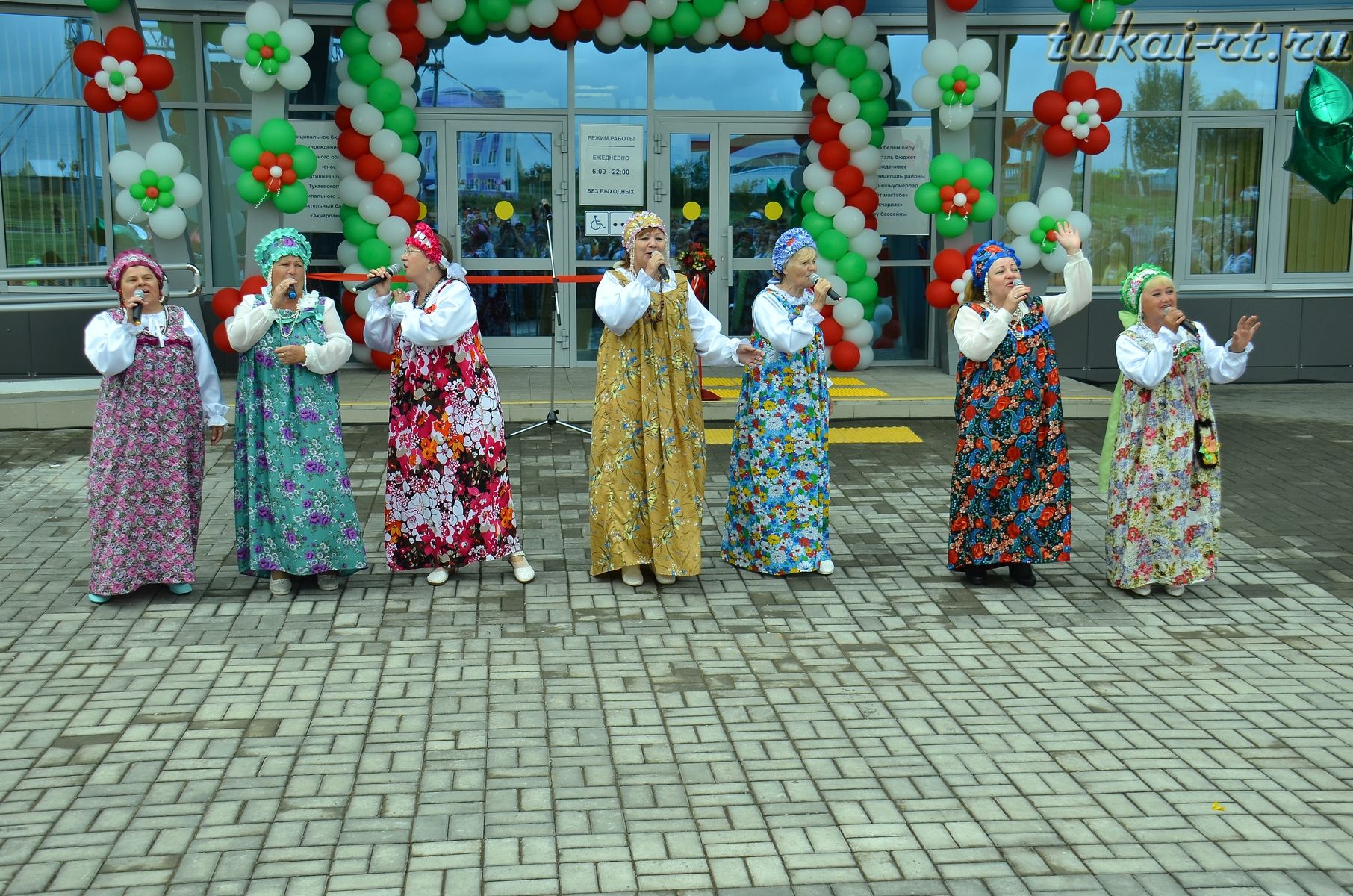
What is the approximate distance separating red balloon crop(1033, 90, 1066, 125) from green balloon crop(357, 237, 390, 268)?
5670 millimetres

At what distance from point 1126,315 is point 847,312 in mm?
5956

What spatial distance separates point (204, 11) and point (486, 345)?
13.3 ft

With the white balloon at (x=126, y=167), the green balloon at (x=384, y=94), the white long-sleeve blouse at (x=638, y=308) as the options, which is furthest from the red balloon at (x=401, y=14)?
the white long-sleeve blouse at (x=638, y=308)

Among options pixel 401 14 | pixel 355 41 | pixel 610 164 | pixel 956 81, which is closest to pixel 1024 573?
pixel 956 81

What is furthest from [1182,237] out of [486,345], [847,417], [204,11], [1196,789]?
[1196,789]

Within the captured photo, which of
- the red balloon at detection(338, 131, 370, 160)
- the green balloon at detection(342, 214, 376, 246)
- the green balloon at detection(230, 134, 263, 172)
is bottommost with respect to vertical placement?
the green balloon at detection(342, 214, 376, 246)

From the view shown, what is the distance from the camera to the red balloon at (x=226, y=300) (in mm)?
11781

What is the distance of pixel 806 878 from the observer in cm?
388

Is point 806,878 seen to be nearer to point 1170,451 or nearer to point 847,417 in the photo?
point 1170,451

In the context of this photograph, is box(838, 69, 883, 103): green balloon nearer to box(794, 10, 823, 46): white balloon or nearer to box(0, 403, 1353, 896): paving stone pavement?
box(794, 10, 823, 46): white balloon

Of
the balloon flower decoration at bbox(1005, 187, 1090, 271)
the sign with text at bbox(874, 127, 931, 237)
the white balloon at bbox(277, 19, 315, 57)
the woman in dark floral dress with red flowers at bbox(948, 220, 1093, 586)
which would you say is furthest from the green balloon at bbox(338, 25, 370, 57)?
the woman in dark floral dress with red flowers at bbox(948, 220, 1093, 586)

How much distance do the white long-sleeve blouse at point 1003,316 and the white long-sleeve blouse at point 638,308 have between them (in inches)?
42.1

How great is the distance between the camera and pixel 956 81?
11.6 meters

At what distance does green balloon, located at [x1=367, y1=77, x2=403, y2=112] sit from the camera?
12.0 metres
